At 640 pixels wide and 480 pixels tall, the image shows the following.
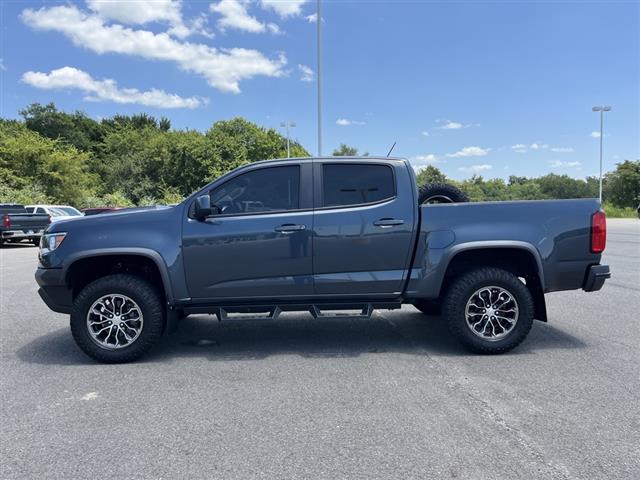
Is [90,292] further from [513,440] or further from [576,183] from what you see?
[576,183]

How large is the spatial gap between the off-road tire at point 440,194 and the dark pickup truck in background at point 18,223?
16.7 metres

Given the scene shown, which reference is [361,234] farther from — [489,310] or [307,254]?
[489,310]

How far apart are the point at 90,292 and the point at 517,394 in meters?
4.03

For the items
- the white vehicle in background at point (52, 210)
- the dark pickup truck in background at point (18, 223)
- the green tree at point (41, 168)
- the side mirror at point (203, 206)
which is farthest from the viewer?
the green tree at point (41, 168)

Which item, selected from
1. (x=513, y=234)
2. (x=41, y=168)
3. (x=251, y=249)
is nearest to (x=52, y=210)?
(x=41, y=168)

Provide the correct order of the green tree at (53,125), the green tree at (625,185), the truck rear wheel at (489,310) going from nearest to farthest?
the truck rear wheel at (489,310) → the green tree at (625,185) → the green tree at (53,125)

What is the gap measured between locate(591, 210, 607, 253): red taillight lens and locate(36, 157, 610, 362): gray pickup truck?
1 cm

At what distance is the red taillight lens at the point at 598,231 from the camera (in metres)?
4.82

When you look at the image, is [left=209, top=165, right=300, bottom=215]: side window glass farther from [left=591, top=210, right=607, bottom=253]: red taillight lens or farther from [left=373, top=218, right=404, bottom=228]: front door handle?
[left=591, top=210, right=607, bottom=253]: red taillight lens

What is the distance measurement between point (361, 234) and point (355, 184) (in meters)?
0.55

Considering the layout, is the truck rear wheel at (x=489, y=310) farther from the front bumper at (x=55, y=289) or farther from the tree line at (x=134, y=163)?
the tree line at (x=134, y=163)

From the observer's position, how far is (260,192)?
4.93 metres

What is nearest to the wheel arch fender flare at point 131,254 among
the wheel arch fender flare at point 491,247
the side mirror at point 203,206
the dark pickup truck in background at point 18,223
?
the side mirror at point 203,206

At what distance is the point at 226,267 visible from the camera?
478 cm
